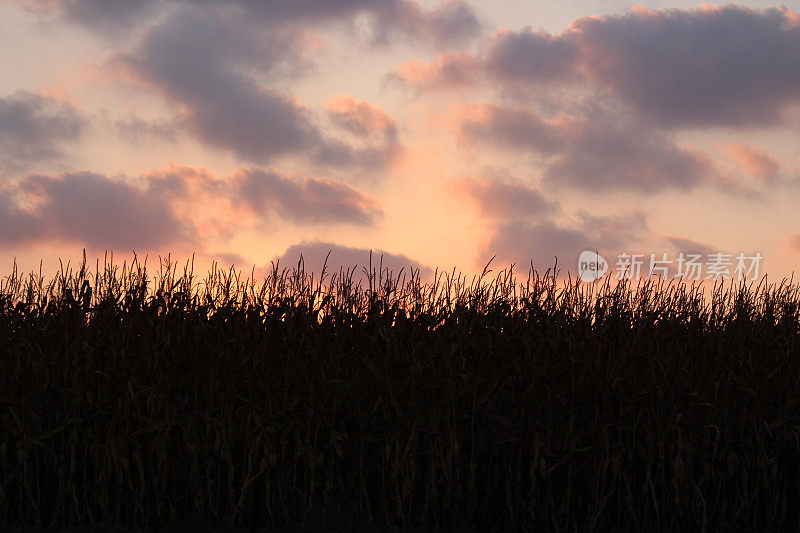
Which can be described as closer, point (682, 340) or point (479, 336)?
point (479, 336)

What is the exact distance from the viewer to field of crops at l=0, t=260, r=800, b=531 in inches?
265

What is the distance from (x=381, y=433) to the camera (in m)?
7.00

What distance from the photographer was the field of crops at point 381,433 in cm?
672

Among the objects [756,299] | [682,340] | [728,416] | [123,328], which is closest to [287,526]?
[123,328]

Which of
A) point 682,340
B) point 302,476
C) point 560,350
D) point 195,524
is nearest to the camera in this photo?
point 195,524

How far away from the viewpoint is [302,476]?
6.94 m

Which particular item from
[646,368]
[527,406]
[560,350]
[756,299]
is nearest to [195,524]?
[527,406]

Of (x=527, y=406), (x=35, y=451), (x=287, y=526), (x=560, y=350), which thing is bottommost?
(x=287, y=526)

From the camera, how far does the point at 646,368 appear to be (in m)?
7.55

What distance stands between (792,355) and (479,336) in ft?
12.4

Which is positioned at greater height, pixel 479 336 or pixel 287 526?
pixel 479 336

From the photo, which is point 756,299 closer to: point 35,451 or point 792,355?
point 792,355

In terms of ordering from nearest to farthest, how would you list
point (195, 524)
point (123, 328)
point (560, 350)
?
1. point (195, 524)
2. point (560, 350)
3. point (123, 328)

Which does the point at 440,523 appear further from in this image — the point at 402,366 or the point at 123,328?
the point at 123,328
